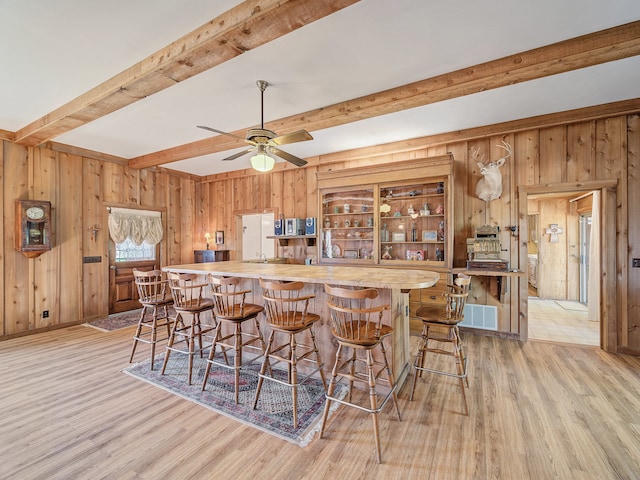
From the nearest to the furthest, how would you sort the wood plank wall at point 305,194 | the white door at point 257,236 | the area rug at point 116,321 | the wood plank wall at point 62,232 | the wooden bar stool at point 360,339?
the wooden bar stool at point 360,339
the wood plank wall at point 305,194
the wood plank wall at point 62,232
the area rug at point 116,321
the white door at point 257,236

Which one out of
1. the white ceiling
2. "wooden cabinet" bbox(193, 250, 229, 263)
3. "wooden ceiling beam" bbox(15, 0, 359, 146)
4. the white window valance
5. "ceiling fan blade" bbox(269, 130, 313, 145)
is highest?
the white ceiling

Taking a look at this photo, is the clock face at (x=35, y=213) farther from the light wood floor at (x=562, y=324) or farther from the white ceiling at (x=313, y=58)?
the light wood floor at (x=562, y=324)

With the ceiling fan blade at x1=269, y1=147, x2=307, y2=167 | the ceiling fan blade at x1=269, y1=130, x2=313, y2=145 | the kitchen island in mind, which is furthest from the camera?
the ceiling fan blade at x1=269, y1=147, x2=307, y2=167

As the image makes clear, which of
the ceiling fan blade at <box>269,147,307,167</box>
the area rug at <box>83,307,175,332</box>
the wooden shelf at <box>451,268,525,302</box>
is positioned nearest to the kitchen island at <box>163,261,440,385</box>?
the ceiling fan blade at <box>269,147,307,167</box>

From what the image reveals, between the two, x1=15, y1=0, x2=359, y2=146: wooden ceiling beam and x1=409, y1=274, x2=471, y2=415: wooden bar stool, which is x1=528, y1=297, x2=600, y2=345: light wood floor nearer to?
x1=409, y1=274, x2=471, y2=415: wooden bar stool

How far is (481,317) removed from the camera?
409cm

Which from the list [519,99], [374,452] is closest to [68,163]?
[374,452]

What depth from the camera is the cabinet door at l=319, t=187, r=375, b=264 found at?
15.9ft

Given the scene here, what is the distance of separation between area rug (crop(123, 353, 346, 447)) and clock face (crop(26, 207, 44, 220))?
2880mm

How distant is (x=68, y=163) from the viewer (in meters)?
4.65

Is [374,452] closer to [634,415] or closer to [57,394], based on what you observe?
[634,415]

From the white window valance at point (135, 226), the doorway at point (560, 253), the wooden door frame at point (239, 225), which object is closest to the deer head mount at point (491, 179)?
the doorway at point (560, 253)

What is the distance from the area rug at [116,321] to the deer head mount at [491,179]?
17.2ft

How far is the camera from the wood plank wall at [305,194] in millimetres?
3422
